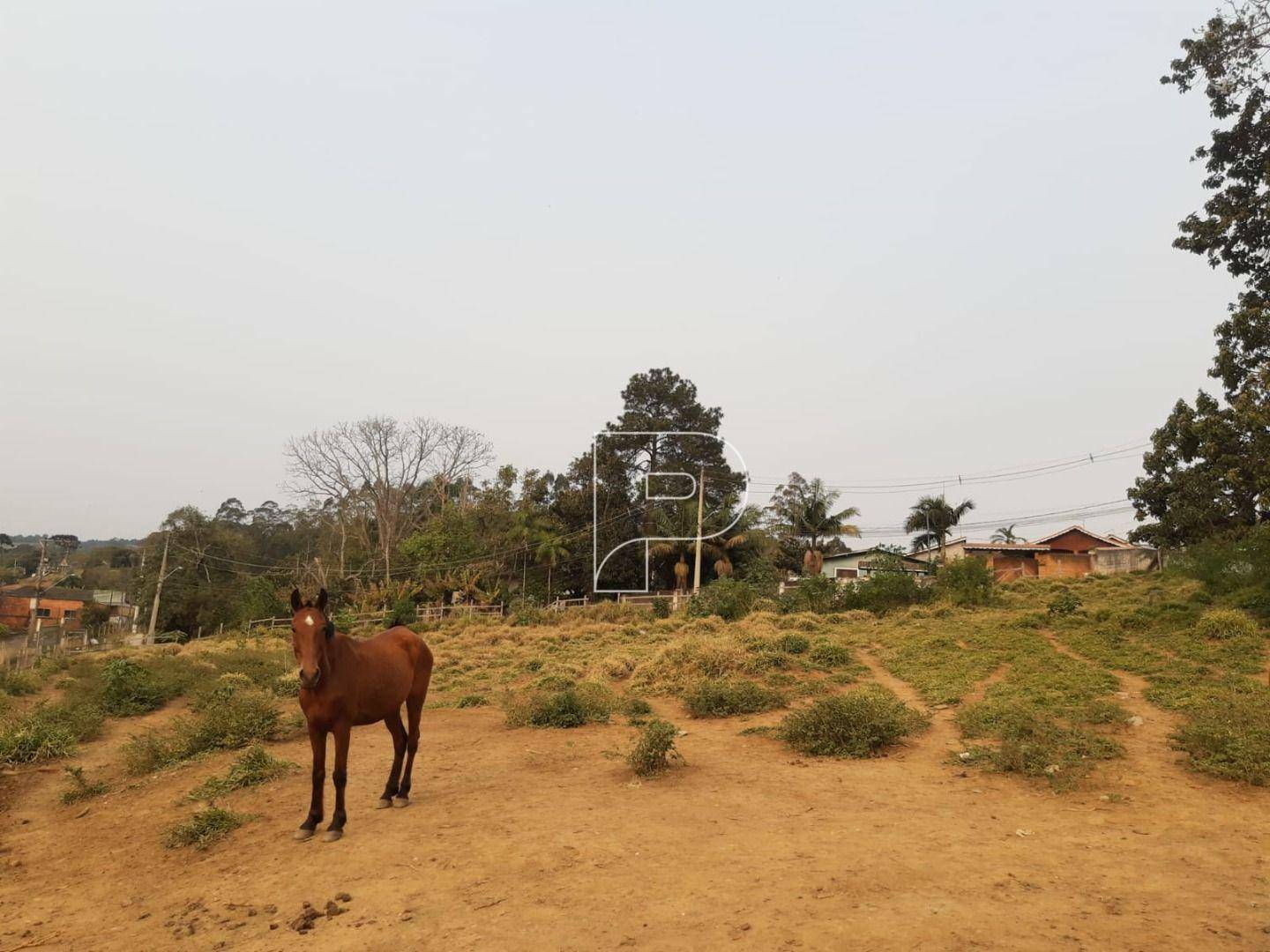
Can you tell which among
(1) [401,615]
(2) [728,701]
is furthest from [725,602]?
(1) [401,615]

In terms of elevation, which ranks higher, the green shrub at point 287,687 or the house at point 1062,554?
the house at point 1062,554

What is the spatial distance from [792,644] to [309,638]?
1371 centimetres

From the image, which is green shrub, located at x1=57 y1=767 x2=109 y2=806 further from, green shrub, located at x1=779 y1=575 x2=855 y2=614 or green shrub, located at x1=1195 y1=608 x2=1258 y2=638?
green shrub, located at x1=779 y1=575 x2=855 y2=614

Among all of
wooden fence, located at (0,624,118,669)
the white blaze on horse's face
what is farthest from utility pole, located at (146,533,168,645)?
the white blaze on horse's face

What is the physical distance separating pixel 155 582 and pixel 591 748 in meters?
50.6

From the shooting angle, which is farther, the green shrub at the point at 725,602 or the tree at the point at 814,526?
the tree at the point at 814,526

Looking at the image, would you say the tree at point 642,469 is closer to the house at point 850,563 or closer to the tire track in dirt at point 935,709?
the house at point 850,563

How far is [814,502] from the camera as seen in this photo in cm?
4728

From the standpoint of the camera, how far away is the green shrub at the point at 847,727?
402 inches

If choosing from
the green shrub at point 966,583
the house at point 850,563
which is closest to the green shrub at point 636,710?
the green shrub at point 966,583

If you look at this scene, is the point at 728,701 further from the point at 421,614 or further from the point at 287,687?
the point at 421,614

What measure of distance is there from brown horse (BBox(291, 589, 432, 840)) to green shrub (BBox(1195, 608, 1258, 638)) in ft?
57.2

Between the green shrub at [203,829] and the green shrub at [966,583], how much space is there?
25.6 metres

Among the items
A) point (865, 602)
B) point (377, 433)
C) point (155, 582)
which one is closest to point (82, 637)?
point (155, 582)
